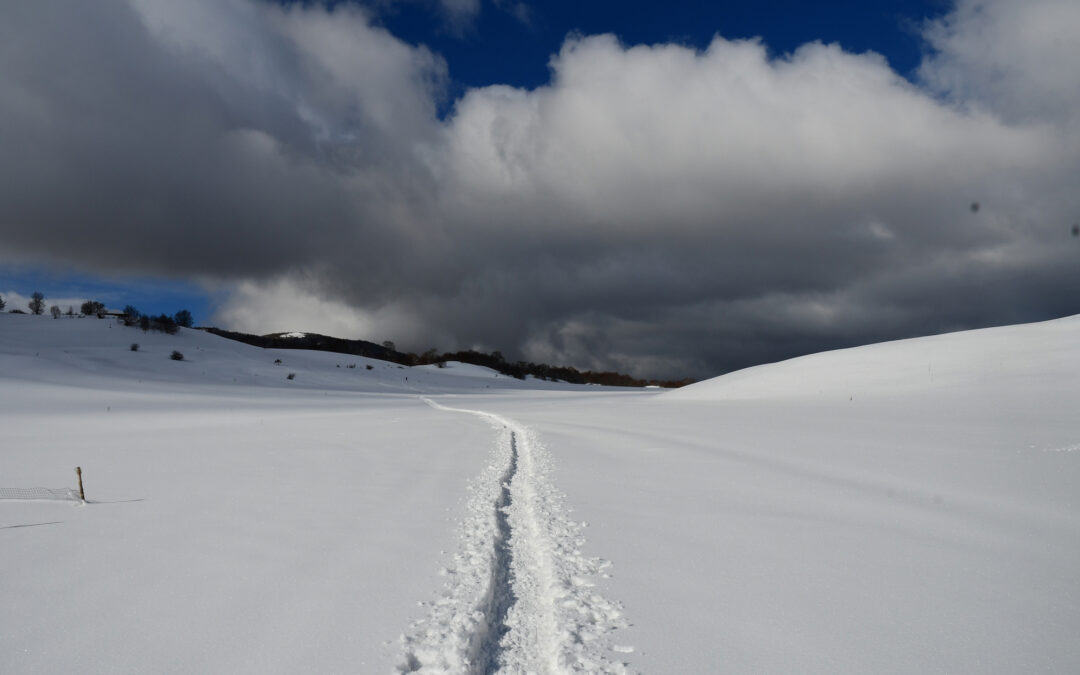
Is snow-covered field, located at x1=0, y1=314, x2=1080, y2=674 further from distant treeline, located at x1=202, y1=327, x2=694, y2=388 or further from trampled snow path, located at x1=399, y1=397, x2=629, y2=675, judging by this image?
distant treeline, located at x1=202, y1=327, x2=694, y2=388

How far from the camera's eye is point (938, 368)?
19.1 metres

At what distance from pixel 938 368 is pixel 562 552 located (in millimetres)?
20088

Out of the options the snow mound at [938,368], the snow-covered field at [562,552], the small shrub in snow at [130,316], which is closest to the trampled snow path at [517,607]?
the snow-covered field at [562,552]

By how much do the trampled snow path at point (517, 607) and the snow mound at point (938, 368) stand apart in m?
15.1

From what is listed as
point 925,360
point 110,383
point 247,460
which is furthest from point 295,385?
point 925,360

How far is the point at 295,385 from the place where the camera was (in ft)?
147

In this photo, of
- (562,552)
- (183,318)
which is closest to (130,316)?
(183,318)

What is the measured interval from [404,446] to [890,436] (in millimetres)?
10817

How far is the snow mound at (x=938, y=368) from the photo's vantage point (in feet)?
50.3

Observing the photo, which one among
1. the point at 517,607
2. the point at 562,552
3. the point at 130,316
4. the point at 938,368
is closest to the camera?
the point at 517,607

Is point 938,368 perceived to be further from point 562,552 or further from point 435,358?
point 435,358

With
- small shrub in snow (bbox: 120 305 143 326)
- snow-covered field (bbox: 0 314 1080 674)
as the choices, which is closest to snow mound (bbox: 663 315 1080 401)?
snow-covered field (bbox: 0 314 1080 674)

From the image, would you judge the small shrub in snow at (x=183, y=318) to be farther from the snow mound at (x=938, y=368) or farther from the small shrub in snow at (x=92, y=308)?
the snow mound at (x=938, y=368)

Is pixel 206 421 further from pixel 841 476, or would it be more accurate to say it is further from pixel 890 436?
pixel 890 436
